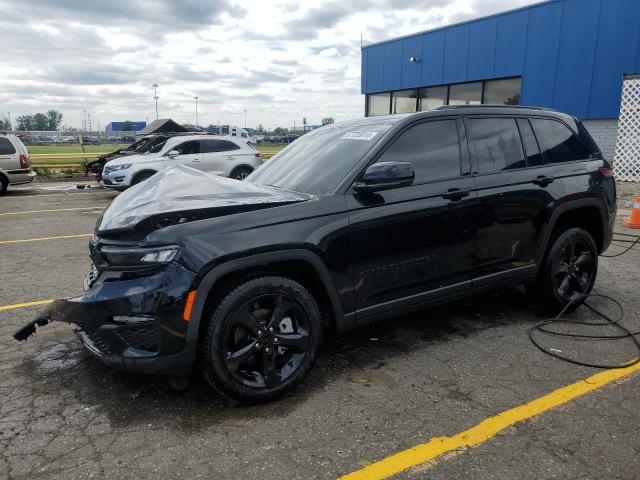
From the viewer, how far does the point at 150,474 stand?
2377 mm

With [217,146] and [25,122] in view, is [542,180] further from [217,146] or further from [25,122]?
[25,122]

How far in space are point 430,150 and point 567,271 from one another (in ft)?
6.22

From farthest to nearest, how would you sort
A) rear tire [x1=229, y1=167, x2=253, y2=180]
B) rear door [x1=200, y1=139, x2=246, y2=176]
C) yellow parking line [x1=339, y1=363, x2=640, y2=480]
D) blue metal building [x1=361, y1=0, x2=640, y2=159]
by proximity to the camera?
blue metal building [x1=361, y1=0, x2=640, y2=159] → rear tire [x1=229, y1=167, x2=253, y2=180] → rear door [x1=200, y1=139, x2=246, y2=176] → yellow parking line [x1=339, y1=363, x2=640, y2=480]

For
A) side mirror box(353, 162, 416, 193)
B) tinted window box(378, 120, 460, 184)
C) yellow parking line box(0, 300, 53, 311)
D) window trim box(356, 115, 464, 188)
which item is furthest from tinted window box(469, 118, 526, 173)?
yellow parking line box(0, 300, 53, 311)

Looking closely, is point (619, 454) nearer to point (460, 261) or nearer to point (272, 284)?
point (460, 261)

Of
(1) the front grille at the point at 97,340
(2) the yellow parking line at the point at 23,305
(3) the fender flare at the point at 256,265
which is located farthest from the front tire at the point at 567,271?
(2) the yellow parking line at the point at 23,305

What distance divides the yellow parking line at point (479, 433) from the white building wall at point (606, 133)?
46.5 feet

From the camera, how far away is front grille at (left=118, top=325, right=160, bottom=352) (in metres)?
2.68

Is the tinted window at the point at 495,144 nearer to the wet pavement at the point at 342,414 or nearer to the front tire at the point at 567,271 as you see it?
the front tire at the point at 567,271

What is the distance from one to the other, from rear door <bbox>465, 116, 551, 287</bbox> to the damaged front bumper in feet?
7.57

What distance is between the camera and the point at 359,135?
3.76 meters

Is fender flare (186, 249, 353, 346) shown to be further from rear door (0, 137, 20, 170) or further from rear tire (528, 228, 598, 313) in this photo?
rear door (0, 137, 20, 170)

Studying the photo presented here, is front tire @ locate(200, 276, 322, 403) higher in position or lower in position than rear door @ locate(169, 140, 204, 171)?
lower

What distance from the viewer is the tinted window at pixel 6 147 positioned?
14.1 meters
